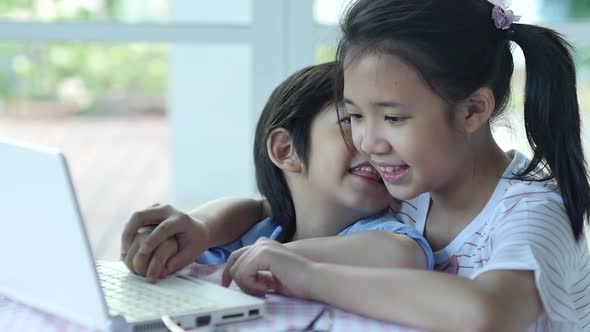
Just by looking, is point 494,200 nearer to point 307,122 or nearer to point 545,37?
point 545,37

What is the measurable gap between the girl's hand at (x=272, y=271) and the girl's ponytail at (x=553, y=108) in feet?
1.12

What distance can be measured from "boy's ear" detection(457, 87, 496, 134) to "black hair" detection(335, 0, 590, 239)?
A: 0.04ft

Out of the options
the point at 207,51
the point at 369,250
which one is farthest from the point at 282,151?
the point at 207,51

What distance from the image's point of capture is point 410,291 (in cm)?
111

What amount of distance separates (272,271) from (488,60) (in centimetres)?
40

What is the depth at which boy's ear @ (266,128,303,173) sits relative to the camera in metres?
1.49

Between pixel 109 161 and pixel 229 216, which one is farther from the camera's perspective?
pixel 109 161

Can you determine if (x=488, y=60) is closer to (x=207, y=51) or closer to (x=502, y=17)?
(x=502, y=17)

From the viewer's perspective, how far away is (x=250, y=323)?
3.62 feet

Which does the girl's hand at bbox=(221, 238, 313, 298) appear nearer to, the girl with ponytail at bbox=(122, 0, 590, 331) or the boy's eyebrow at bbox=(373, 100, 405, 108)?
the girl with ponytail at bbox=(122, 0, 590, 331)

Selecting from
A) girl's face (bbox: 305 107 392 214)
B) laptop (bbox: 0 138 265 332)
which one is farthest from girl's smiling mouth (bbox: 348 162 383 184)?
laptop (bbox: 0 138 265 332)

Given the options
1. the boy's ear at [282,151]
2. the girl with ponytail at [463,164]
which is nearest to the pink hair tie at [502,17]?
the girl with ponytail at [463,164]

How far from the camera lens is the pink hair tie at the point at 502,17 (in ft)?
4.14

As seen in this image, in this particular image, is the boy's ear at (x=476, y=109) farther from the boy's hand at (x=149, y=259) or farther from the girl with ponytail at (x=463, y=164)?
the boy's hand at (x=149, y=259)
